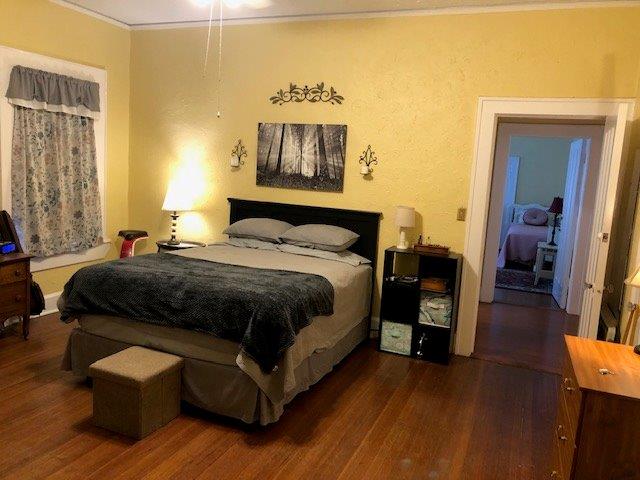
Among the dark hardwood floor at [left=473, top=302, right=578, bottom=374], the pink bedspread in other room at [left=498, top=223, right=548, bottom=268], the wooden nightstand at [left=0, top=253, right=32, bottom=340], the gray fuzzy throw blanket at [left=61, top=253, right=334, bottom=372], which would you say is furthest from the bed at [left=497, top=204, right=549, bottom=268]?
the wooden nightstand at [left=0, top=253, right=32, bottom=340]

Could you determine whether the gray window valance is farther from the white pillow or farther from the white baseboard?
the white pillow

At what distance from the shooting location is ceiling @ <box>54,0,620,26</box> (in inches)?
151

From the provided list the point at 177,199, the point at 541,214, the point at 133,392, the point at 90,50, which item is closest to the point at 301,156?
the point at 177,199

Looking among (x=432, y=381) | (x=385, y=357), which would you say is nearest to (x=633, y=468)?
(x=432, y=381)

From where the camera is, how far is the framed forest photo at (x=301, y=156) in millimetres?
4367

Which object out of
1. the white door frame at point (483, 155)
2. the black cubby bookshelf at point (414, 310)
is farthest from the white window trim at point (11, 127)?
the white door frame at point (483, 155)

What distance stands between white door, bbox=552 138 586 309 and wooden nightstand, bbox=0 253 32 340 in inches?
207

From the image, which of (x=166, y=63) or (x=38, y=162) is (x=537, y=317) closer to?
(x=166, y=63)

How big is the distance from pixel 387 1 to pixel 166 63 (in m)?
2.32

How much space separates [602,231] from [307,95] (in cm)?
259

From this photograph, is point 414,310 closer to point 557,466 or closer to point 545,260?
point 557,466

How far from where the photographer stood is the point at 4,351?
359cm

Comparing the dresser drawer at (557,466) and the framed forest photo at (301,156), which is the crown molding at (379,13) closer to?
the framed forest photo at (301,156)

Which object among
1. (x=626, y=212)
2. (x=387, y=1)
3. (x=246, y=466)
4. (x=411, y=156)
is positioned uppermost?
(x=387, y=1)
